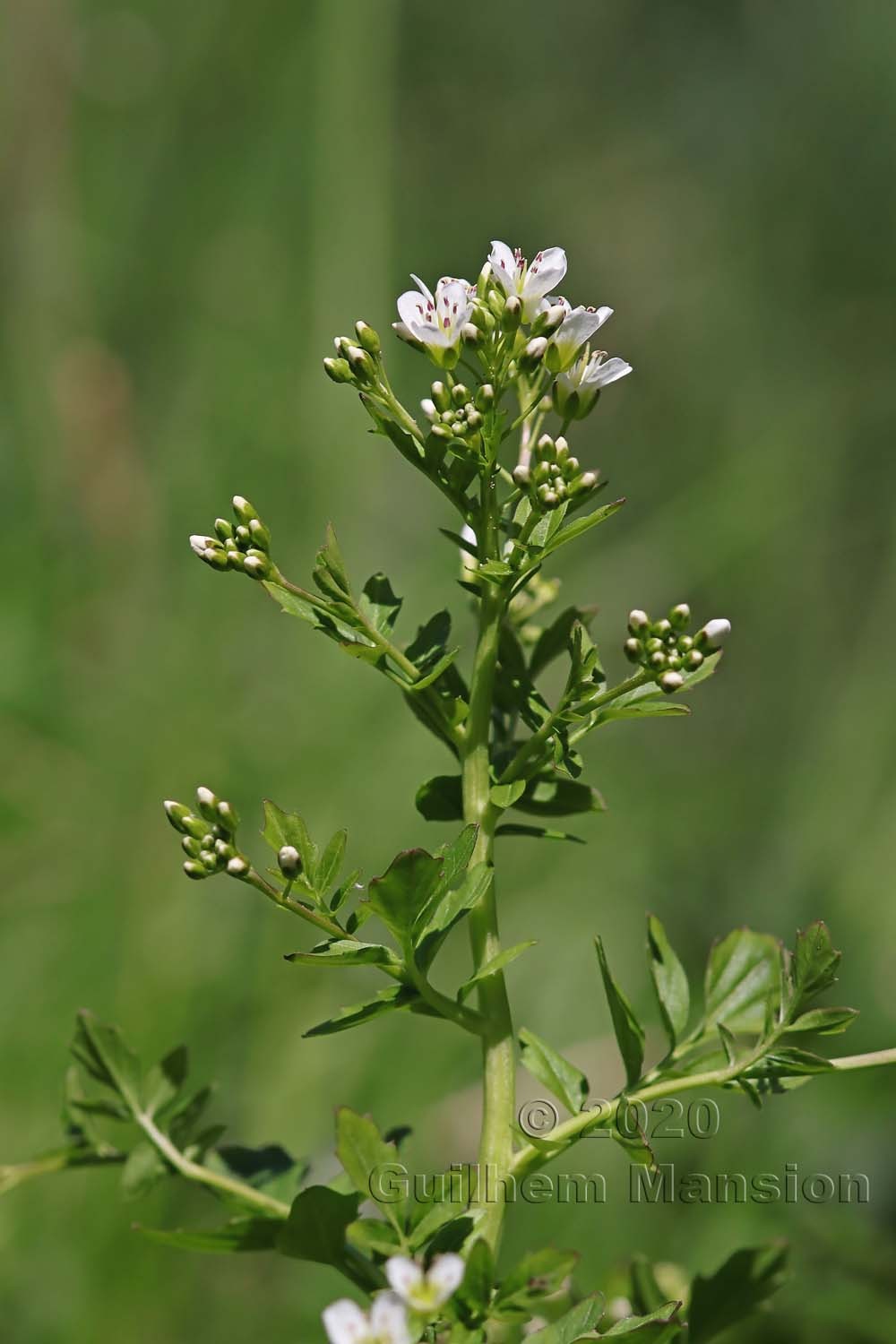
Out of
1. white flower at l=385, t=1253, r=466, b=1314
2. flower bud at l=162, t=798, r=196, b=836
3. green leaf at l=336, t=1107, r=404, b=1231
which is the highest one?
flower bud at l=162, t=798, r=196, b=836

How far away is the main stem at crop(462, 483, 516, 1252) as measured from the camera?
94 cm

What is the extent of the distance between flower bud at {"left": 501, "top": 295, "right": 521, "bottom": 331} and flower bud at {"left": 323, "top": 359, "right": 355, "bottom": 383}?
0.13 metres

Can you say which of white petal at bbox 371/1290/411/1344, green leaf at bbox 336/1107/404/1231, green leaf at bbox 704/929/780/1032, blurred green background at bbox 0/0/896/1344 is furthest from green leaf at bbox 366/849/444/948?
blurred green background at bbox 0/0/896/1344

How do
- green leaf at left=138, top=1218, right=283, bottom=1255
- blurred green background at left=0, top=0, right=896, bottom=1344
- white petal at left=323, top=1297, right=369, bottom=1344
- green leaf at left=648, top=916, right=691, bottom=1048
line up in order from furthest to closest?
blurred green background at left=0, top=0, right=896, bottom=1344 → green leaf at left=648, top=916, right=691, bottom=1048 → green leaf at left=138, top=1218, right=283, bottom=1255 → white petal at left=323, top=1297, right=369, bottom=1344

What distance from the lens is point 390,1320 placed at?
77 cm

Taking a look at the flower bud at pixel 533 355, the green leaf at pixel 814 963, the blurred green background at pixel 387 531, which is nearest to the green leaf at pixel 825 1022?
the green leaf at pixel 814 963

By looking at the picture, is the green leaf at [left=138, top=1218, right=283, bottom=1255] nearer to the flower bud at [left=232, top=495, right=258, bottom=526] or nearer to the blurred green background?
the flower bud at [left=232, top=495, right=258, bottom=526]

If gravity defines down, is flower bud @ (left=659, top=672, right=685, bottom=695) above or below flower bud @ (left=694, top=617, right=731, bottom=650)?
below

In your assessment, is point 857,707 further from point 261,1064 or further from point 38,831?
point 38,831

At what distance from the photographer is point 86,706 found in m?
3.61

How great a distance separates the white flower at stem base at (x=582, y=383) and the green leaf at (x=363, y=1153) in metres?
0.56

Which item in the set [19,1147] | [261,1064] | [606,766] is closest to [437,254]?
[606,766]

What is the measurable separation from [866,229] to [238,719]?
2.96 metres

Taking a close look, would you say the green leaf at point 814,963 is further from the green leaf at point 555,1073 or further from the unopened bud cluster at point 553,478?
the unopened bud cluster at point 553,478
